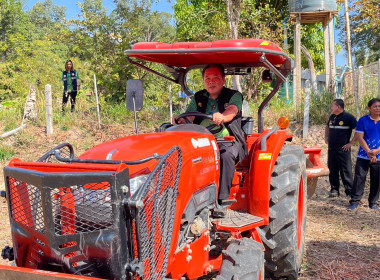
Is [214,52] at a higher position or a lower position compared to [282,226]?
higher

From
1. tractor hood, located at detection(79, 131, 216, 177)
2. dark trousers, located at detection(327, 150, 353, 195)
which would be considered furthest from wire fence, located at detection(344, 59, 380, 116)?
tractor hood, located at detection(79, 131, 216, 177)

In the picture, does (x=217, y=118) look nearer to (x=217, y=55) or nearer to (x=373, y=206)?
(x=217, y=55)

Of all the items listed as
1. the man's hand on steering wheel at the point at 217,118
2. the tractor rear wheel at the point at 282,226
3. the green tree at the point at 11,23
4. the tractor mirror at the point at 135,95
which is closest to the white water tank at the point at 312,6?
the tractor rear wheel at the point at 282,226

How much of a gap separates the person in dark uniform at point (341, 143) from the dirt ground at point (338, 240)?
1.42ft

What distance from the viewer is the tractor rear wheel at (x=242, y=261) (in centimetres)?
307

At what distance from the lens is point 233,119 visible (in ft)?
13.8

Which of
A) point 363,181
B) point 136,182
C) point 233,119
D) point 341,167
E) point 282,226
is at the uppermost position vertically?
point 233,119

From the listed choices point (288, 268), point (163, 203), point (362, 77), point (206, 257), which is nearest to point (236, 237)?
point (206, 257)

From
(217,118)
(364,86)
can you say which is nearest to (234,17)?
(364,86)

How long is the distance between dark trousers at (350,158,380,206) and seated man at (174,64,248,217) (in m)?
3.77

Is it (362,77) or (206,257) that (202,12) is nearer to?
(362,77)

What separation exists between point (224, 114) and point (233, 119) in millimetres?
142

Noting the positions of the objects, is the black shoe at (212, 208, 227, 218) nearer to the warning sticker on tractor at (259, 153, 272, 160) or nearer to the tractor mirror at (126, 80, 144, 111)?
the warning sticker on tractor at (259, 153, 272, 160)

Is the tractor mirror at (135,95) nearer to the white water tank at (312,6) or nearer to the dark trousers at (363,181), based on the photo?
the dark trousers at (363,181)
